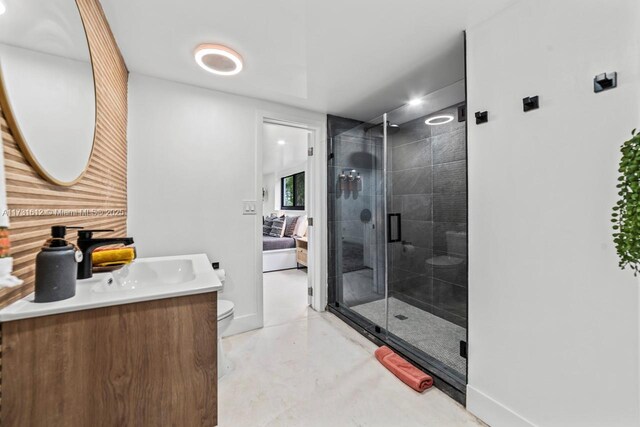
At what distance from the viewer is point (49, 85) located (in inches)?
35.7

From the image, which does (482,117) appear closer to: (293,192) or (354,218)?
(354,218)

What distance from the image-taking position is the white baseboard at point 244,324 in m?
2.39

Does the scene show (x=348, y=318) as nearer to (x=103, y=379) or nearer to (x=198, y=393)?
(x=198, y=393)

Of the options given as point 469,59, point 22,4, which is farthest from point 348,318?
point 22,4

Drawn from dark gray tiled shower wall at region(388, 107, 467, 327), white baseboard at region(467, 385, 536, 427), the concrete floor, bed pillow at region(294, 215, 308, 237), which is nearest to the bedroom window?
bed pillow at region(294, 215, 308, 237)

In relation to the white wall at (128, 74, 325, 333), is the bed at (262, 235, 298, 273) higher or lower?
lower

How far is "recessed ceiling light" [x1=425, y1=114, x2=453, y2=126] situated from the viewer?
2477 mm

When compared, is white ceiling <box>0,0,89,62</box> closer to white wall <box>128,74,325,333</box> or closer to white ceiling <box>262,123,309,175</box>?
white wall <box>128,74,325,333</box>

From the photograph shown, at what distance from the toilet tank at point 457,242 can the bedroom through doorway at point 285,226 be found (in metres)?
1.54

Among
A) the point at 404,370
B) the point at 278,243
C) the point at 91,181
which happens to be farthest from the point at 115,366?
the point at 278,243

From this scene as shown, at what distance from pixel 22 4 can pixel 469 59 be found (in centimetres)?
191

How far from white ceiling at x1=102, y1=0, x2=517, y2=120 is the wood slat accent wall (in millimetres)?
235

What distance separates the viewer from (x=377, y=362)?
1.98m

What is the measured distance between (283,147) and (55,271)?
13.1 feet
